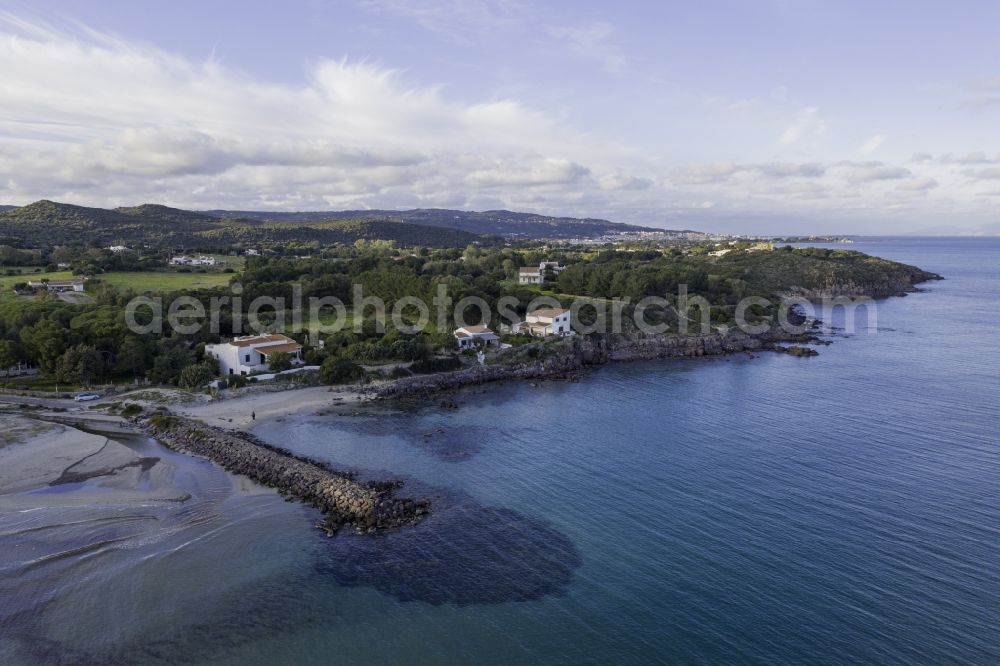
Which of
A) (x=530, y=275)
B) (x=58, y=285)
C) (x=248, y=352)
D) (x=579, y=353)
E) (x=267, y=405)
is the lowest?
(x=267, y=405)

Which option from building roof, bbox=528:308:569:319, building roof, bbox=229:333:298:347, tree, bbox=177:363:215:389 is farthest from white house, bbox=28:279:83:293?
building roof, bbox=528:308:569:319

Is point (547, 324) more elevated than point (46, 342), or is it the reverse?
point (547, 324)

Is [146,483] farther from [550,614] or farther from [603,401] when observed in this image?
[603,401]

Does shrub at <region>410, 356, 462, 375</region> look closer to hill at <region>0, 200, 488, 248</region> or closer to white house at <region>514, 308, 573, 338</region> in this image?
white house at <region>514, 308, 573, 338</region>

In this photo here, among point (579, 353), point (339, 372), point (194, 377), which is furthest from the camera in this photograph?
point (579, 353)

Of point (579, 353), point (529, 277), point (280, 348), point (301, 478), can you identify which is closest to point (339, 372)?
point (280, 348)

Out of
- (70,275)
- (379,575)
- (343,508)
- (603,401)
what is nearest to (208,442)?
(343,508)

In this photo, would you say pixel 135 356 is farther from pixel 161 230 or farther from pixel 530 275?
pixel 161 230
